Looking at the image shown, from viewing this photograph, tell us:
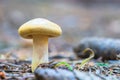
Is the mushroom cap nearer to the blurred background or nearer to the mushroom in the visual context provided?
the mushroom

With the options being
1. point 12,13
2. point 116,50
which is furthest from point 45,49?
point 12,13

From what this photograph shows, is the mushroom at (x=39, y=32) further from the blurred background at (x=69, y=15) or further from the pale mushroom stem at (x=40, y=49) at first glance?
the blurred background at (x=69, y=15)

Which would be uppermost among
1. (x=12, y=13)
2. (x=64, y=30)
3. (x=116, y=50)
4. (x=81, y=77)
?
(x=12, y=13)

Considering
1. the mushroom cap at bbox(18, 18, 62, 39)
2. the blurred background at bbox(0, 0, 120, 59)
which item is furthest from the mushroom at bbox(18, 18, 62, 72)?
the blurred background at bbox(0, 0, 120, 59)

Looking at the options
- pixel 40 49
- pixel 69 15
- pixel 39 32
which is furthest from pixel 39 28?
pixel 69 15

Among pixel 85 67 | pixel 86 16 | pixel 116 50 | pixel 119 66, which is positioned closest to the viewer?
pixel 85 67

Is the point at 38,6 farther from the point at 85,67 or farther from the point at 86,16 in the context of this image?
the point at 85,67

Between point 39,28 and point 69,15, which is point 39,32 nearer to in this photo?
point 39,28
